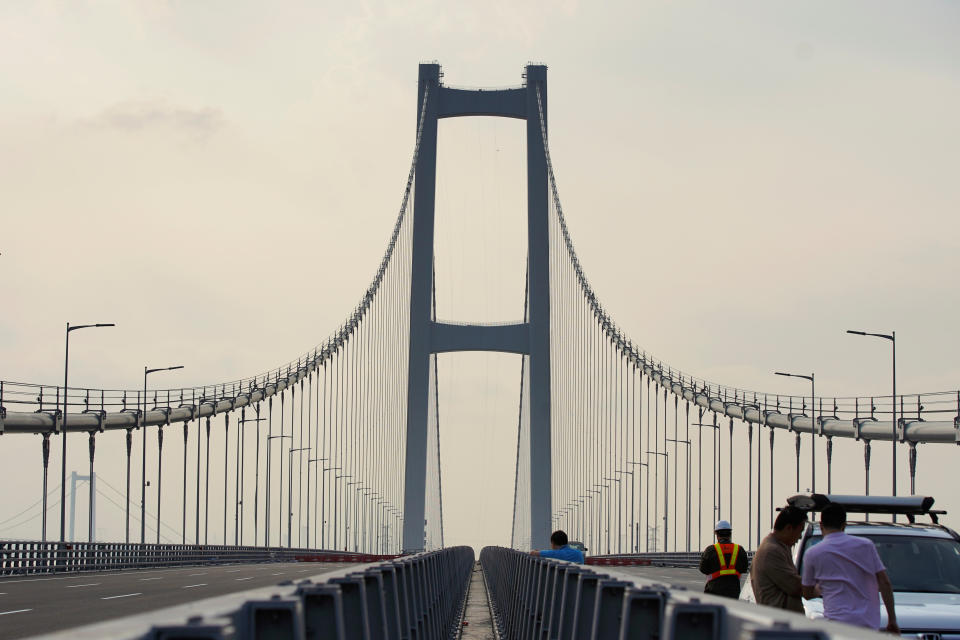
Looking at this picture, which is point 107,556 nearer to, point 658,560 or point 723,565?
point 658,560

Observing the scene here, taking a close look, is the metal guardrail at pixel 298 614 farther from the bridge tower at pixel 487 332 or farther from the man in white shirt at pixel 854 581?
the bridge tower at pixel 487 332

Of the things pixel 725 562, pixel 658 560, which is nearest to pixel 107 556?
pixel 658 560

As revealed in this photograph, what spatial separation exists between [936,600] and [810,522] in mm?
1204

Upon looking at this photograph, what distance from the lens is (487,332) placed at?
228ft

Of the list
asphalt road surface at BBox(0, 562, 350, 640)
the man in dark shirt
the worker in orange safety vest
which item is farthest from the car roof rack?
asphalt road surface at BBox(0, 562, 350, 640)

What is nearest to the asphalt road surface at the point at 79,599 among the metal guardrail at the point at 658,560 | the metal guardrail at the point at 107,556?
the metal guardrail at the point at 107,556

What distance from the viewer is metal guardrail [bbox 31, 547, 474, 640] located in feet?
11.8

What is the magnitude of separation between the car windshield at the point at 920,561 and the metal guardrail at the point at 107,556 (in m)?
27.7

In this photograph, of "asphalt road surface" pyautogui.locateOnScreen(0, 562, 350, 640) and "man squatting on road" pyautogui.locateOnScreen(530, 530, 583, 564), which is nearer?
"man squatting on road" pyautogui.locateOnScreen(530, 530, 583, 564)

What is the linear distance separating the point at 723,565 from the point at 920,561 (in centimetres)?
135

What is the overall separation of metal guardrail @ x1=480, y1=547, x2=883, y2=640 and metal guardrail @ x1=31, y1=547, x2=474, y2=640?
3.15ft

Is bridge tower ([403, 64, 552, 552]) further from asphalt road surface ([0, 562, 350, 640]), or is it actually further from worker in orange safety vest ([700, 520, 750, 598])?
worker in orange safety vest ([700, 520, 750, 598])

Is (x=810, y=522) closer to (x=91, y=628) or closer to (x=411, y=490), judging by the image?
(x=91, y=628)

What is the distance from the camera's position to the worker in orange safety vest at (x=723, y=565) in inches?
428
